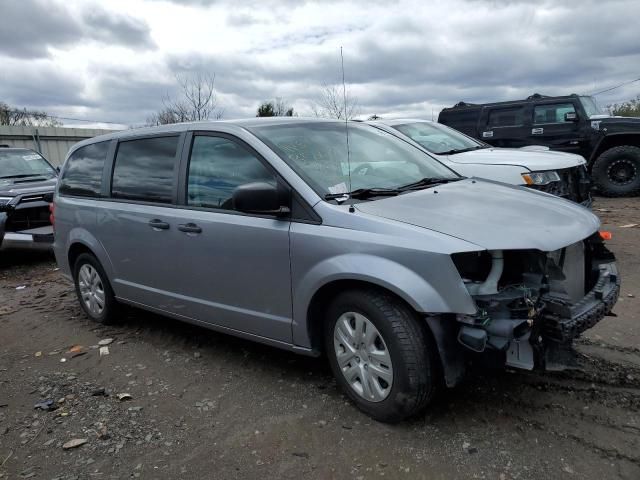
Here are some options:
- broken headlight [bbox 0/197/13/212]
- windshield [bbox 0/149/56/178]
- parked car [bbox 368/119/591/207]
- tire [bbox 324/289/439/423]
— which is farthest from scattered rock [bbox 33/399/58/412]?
windshield [bbox 0/149/56/178]

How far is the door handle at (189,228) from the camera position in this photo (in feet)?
12.1

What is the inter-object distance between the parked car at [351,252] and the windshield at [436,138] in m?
3.35

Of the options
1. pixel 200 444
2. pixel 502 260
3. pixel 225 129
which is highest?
pixel 225 129

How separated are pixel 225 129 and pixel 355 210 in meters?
1.25

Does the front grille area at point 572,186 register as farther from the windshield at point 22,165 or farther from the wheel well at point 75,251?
the windshield at point 22,165

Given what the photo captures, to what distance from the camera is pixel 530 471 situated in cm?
255

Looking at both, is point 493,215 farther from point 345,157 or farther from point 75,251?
point 75,251

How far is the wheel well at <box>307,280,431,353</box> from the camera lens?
298 centimetres

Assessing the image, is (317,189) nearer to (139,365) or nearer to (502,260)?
(502,260)

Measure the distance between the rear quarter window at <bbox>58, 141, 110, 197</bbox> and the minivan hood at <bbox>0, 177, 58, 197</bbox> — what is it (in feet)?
10.5

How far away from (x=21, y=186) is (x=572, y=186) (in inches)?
308

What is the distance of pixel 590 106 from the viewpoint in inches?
443

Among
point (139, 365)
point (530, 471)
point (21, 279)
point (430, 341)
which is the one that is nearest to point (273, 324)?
point (430, 341)

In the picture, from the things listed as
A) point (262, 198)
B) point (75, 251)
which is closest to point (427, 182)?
point (262, 198)
